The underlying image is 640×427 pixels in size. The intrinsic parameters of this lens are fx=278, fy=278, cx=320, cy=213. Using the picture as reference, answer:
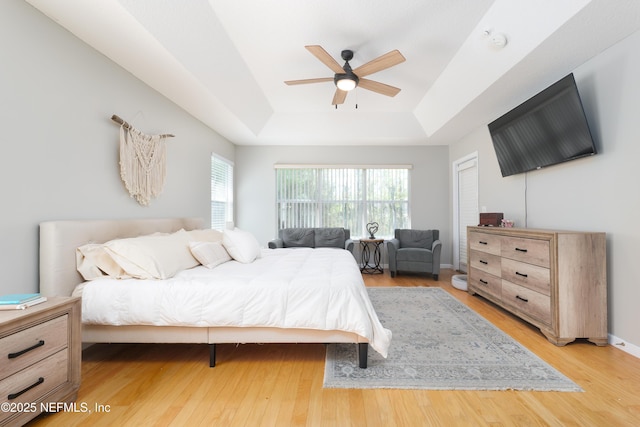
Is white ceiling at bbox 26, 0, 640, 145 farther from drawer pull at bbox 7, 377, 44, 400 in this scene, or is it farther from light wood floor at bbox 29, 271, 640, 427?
light wood floor at bbox 29, 271, 640, 427

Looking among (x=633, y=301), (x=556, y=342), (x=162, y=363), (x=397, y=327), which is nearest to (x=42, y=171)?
(x=162, y=363)

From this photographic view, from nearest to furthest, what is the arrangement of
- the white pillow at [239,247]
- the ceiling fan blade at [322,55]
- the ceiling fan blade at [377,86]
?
the ceiling fan blade at [322,55] → the white pillow at [239,247] → the ceiling fan blade at [377,86]

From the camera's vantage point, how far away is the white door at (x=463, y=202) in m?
4.70

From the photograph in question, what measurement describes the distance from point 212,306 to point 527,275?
2810 mm

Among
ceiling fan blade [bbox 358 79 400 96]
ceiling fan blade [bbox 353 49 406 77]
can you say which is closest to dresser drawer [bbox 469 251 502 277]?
ceiling fan blade [bbox 358 79 400 96]

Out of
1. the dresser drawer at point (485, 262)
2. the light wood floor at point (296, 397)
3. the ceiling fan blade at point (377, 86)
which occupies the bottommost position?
the light wood floor at point (296, 397)

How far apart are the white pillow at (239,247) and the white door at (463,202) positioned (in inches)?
148

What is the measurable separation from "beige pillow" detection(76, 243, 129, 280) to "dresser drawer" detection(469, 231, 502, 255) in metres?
3.61

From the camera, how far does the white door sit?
4.70m

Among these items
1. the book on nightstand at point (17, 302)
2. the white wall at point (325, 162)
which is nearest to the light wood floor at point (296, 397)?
the book on nightstand at point (17, 302)

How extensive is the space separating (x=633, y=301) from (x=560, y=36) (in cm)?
210

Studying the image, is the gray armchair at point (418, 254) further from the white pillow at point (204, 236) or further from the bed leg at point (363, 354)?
the bed leg at point (363, 354)

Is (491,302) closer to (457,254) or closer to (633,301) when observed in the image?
(633,301)

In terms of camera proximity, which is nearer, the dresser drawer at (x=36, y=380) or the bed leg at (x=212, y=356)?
the dresser drawer at (x=36, y=380)
